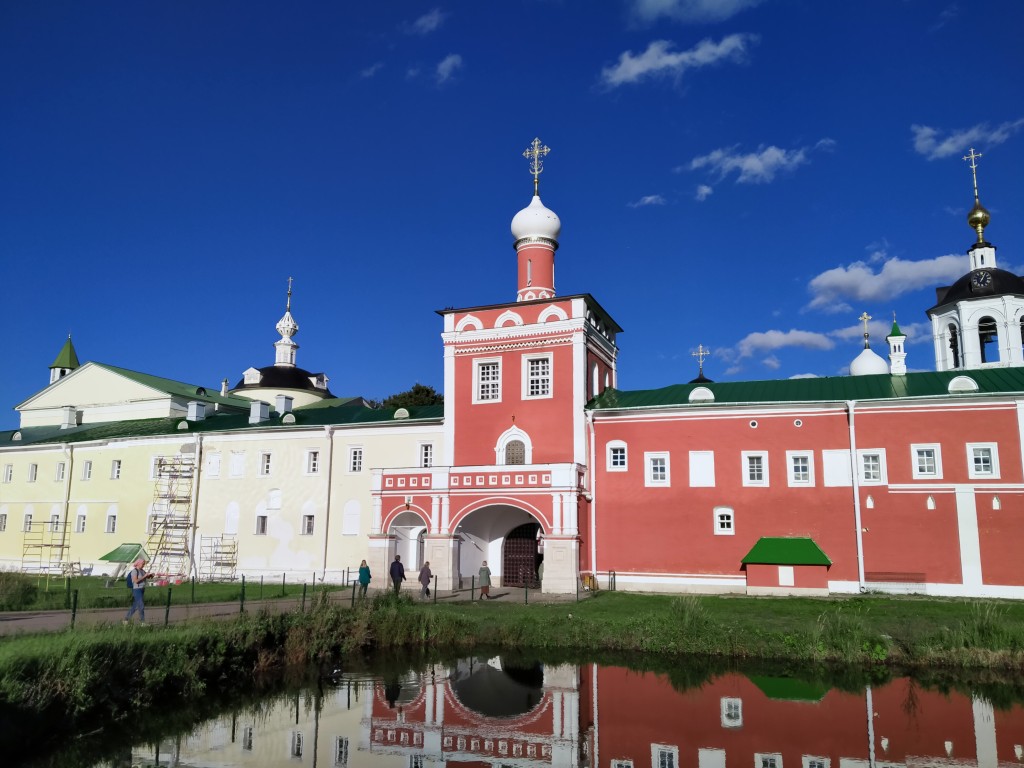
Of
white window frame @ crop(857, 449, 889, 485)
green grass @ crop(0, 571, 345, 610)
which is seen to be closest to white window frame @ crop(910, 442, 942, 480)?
white window frame @ crop(857, 449, 889, 485)

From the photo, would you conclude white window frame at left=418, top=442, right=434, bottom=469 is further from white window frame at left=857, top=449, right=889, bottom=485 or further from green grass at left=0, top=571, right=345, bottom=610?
white window frame at left=857, top=449, right=889, bottom=485

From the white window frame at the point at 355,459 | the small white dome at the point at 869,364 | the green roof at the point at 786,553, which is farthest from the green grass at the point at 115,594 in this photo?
the small white dome at the point at 869,364

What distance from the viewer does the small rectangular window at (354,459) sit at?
34.7 meters

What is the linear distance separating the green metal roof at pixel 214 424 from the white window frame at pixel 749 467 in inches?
493

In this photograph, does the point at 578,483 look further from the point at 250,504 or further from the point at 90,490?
the point at 90,490

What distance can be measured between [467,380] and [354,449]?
6.48 meters

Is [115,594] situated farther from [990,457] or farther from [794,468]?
[990,457]

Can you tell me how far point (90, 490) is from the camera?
40.1 metres

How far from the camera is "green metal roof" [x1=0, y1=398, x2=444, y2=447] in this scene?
3528 centimetres

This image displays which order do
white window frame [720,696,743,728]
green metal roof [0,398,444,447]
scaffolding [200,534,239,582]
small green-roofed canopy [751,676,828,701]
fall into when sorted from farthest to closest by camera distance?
scaffolding [200,534,239,582], green metal roof [0,398,444,447], small green-roofed canopy [751,676,828,701], white window frame [720,696,743,728]

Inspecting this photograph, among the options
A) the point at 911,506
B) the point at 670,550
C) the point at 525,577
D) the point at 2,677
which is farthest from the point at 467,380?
the point at 2,677

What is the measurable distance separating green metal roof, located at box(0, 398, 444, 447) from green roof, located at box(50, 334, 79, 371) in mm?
16688

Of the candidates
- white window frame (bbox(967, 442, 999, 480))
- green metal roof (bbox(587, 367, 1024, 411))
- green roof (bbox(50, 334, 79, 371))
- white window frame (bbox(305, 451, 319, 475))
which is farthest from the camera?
green roof (bbox(50, 334, 79, 371))

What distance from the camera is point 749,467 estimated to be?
28.7 metres
